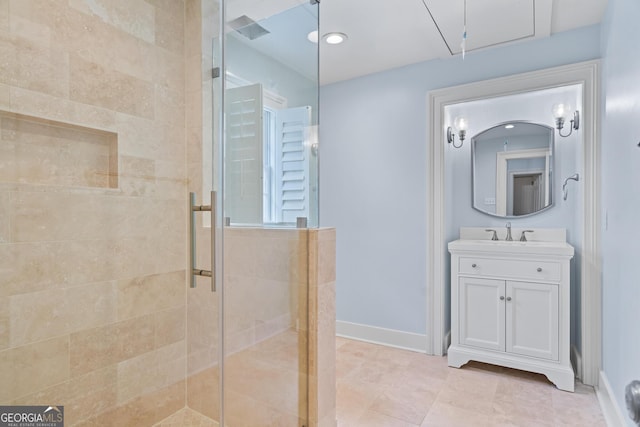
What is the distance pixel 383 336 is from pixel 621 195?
202cm

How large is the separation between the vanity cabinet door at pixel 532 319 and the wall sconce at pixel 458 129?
4.15ft

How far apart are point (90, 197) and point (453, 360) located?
2544mm

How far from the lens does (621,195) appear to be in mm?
1729

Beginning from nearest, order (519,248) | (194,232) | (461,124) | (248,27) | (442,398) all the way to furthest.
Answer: (194,232)
(248,27)
(442,398)
(519,248)
(461,124)

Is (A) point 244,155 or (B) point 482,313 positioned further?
(B) point 482,313

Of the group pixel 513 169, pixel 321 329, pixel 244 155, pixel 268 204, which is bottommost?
pixel 321 329

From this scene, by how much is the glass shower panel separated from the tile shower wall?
0.68m

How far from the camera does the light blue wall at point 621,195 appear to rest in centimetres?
144

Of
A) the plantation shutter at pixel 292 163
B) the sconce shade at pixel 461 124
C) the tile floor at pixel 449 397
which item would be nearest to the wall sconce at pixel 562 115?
the sconce shade at pixel 461 124

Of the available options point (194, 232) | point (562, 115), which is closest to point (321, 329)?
point (194, 232)

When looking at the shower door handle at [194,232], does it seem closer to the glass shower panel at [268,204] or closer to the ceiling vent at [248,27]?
the glass shower panel at [268,204]

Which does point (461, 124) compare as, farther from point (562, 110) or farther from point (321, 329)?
point (321, 329)

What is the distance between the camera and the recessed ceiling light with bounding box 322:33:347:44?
2543 millimetres

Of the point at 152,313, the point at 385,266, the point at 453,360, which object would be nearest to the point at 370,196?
the point at 385,266
